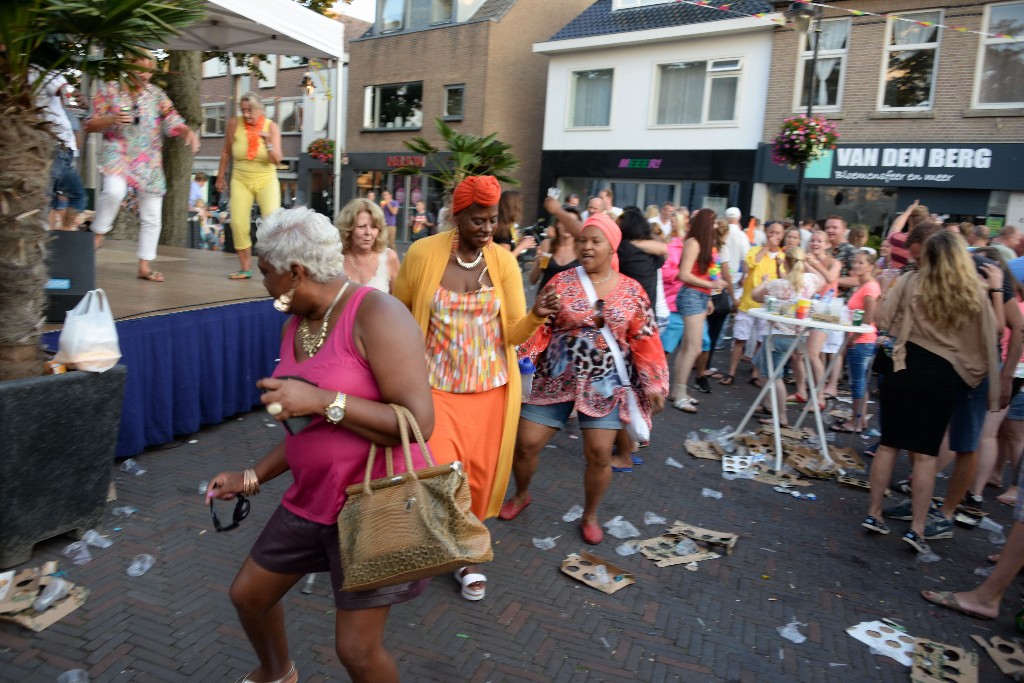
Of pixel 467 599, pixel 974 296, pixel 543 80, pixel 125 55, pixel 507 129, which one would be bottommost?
pixel 467 599

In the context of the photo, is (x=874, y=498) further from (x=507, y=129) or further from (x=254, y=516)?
(x=507, y=129)

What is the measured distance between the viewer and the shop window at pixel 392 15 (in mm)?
25922

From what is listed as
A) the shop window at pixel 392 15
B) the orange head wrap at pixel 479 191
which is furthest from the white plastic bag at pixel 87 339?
the shop window at pixel 392 15

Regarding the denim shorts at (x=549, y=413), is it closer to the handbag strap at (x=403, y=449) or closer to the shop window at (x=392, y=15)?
the handbag strap at (x=403, y=449)

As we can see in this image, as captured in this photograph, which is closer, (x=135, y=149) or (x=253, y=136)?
(x=135, y=149)

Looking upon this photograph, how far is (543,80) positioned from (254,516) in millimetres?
23117

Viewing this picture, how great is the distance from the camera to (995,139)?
15.2 m

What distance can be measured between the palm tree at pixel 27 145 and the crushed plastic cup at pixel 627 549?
10.6 ft

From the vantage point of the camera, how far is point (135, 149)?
6121mm

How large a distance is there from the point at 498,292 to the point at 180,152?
9.99 m

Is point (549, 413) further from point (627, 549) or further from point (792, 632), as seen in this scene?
point (792, 632)

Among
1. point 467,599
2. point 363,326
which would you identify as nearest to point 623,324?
point 467,599

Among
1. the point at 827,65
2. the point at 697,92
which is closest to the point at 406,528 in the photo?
the point at 827,65

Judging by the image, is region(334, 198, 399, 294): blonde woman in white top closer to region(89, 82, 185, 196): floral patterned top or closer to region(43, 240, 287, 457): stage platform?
region(43, 240, 287, 457): stage platform
